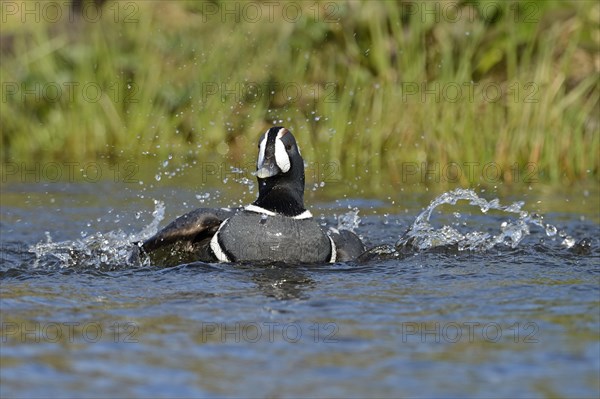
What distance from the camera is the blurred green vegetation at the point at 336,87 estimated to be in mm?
9953

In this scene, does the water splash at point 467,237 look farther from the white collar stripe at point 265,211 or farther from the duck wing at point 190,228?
the duck wing at point 190,228

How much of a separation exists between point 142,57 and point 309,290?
6092mm

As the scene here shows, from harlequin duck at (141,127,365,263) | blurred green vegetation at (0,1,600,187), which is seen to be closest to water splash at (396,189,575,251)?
harlequin duck at (141,127,365,263)

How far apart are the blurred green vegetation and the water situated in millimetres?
1905

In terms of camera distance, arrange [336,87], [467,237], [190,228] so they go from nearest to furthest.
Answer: [190,228]
[467,237]
[336,87]

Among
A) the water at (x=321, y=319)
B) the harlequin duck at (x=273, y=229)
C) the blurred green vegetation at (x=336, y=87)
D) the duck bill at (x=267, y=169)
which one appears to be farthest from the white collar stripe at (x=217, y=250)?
the blurred green vegetation at (x=336, y=87)

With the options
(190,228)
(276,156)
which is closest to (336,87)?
(190,228)

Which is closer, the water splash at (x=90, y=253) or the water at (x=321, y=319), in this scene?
the water at (x=321, y=319)

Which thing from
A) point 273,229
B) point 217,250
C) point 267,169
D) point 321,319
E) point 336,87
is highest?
point 336,87

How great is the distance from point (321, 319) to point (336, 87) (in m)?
5.78

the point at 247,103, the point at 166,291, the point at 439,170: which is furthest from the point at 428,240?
the point at 247,103

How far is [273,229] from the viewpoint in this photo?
655cm

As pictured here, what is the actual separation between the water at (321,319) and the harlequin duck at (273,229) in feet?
0.43

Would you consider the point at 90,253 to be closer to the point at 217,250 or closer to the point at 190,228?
the point at 190,228
